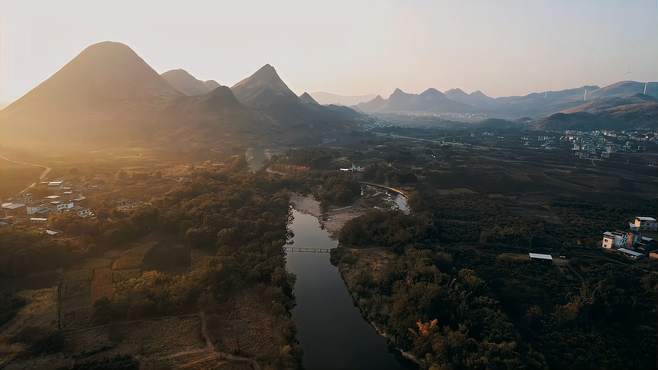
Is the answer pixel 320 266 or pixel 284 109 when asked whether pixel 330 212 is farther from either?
pixel 284 109

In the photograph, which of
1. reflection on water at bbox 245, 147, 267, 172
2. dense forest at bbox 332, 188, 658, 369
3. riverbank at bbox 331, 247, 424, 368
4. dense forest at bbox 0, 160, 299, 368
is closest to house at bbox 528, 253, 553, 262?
dense forest at bbox 332, 188, 658, 369

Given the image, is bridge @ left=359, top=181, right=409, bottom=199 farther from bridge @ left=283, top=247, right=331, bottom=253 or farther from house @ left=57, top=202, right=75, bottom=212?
house @ left=57, top=202, right=75, bottom=212

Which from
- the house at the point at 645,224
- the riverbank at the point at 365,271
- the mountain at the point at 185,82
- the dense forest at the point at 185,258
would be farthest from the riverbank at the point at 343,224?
the mountain at the point at 185,82

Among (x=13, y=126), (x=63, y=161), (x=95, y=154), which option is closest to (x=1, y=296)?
(x=63, y=161)

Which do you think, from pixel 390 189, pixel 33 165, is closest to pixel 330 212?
pixel 390 189

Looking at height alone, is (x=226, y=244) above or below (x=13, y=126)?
below

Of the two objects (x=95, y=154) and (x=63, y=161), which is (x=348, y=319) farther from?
(x=95, y=154)
